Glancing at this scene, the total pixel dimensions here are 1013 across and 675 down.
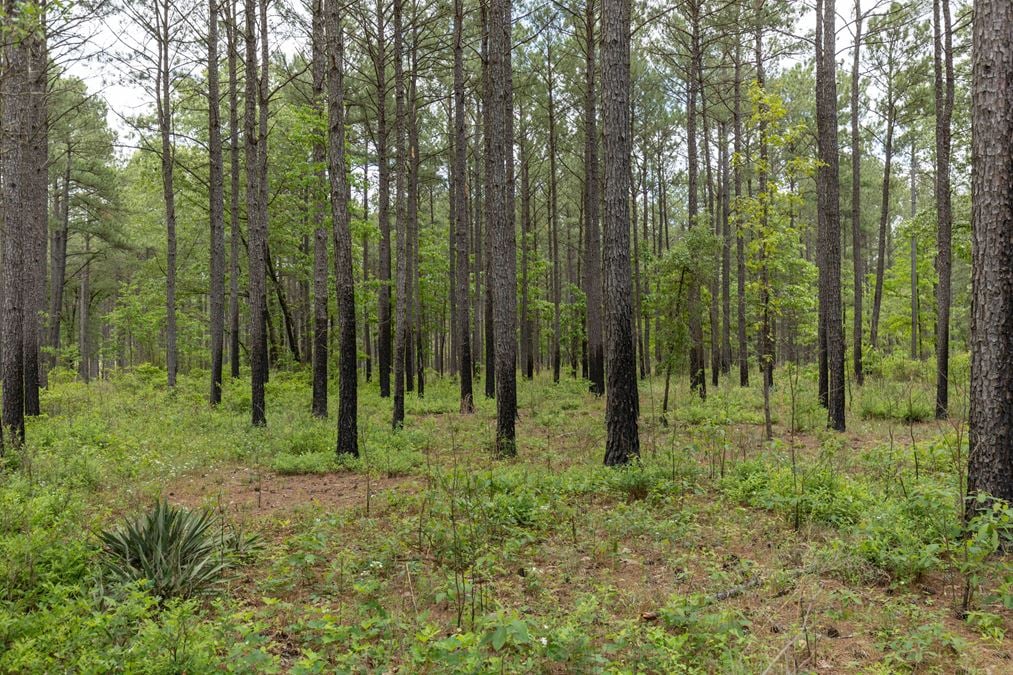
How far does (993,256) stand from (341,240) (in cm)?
854

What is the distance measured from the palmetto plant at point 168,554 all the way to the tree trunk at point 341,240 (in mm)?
4527

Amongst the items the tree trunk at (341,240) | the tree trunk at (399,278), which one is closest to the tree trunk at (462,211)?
the tree trunk at (399,278)

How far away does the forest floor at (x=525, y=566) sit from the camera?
353 centimetres

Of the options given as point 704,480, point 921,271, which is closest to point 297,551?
point 704,480

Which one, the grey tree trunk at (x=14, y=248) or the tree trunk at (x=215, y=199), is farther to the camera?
the tree trunk at (x=215, y=199)

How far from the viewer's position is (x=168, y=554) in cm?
468

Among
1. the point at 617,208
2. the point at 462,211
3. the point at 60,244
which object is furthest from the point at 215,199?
the point at 60,244

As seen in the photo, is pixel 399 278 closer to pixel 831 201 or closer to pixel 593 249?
pixel 593 249

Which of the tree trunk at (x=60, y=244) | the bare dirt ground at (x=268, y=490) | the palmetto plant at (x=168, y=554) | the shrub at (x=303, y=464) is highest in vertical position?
the tree trunk at (x=60, y=244)

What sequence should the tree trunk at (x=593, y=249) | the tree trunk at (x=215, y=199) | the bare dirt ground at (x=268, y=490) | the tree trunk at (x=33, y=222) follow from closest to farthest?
the bare dirt ground at (x=268, y=490) → the tree trunk at (x=33, y=222) → the tree trunk at (x=215, y=199) → the tree trunk at (x=593, y=249)

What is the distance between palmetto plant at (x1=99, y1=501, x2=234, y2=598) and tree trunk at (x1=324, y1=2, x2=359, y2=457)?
14.9 ft

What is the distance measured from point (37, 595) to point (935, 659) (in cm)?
639

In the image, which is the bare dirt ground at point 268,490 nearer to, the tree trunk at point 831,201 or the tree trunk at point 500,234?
the tree trunk at point 500,234

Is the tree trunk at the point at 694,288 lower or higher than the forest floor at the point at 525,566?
higher
